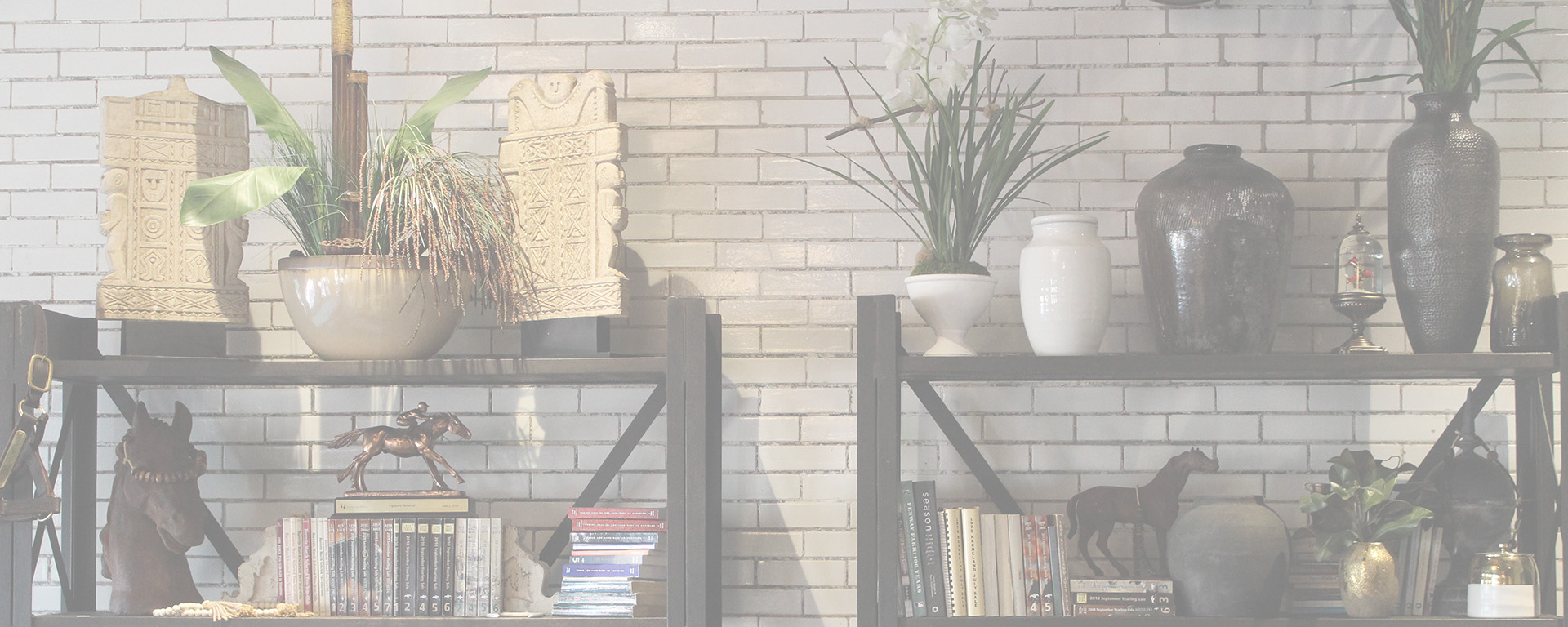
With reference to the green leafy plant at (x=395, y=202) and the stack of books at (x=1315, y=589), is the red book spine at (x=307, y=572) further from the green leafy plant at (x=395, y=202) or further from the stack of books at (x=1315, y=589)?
the stack of books at (x=1315, y=589)

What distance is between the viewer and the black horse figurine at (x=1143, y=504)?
2246 mm

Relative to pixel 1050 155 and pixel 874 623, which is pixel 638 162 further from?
pixel 874 623

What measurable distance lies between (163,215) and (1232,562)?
7.11ft

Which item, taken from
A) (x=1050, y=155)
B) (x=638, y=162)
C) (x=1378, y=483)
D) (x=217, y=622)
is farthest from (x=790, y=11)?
(x=217, y=622)

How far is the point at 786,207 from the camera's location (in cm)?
246

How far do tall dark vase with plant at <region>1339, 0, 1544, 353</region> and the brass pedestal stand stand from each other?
65 millimetres

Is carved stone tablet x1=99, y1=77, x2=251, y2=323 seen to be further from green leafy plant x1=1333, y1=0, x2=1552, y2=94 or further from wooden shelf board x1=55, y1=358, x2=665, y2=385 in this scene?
green leafy plant x1=1333, y1=0, x2=1552, y2=94

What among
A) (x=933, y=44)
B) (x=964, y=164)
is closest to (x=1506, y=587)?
(x=964, y=164)

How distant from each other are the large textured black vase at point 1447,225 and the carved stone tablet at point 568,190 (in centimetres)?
151

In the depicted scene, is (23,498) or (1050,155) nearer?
(23,498)

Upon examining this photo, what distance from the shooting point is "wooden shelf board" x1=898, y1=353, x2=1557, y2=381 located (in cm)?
201

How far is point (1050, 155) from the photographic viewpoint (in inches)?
96.3

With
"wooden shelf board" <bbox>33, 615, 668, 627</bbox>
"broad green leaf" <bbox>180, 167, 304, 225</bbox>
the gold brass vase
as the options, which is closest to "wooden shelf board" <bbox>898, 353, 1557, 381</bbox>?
the gold brass vase

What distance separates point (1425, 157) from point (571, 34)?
177cm
